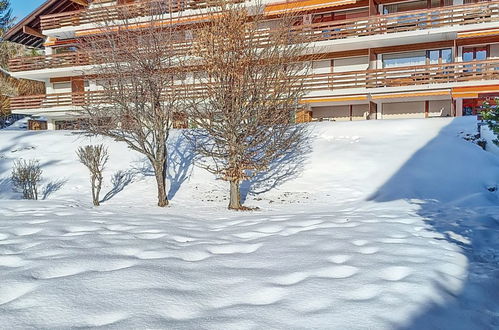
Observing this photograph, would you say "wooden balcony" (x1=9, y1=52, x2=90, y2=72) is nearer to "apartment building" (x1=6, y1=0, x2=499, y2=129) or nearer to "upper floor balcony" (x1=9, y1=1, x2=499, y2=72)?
"apartment building" (x1=6, y1=0, x2=499, y2=129)

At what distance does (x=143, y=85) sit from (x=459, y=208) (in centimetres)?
851

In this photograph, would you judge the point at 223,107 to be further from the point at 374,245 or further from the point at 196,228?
the point at 374,245

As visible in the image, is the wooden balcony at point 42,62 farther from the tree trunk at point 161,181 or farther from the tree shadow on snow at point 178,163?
the tree trunk at point 161,181

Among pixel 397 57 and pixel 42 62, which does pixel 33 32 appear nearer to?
pixel 42 62

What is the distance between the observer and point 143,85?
10.5 m

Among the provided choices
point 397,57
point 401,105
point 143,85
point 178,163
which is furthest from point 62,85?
point 401,105

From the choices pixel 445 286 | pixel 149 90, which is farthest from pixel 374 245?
pixel 149 90

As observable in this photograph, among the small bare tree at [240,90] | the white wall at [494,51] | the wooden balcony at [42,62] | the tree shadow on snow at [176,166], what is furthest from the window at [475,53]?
the wooden balcony at [42,62]

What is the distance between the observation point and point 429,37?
19.7 meters

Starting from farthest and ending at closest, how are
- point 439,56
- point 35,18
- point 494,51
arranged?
point 35,18 < point 439,56 < point 494,51

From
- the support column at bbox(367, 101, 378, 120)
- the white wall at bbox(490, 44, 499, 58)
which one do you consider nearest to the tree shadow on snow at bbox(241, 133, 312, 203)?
the support column at bbox(367, 101, 378, 120)

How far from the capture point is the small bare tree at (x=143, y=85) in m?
10.5

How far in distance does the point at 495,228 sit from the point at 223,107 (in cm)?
635

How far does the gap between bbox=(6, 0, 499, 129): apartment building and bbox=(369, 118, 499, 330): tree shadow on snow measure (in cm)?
409
